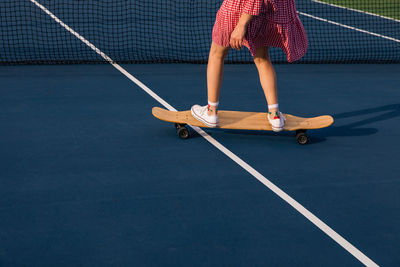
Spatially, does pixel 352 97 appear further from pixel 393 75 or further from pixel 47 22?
pixel 47 22

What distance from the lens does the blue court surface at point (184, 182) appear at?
10.8 ft

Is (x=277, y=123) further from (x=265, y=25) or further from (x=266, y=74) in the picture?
(x=265, y=25)

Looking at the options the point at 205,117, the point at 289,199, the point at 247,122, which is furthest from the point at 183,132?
the point at 289,199

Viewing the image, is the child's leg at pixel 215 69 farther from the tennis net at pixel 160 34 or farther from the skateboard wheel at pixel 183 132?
the tennis net at pixel 160 34

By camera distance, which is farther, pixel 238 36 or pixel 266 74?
pixel 266 74

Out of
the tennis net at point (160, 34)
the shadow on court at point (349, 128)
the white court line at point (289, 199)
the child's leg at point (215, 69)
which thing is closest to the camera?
the white court line at point (289, 199)

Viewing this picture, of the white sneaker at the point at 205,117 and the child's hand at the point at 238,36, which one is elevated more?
the child's hand at the point at 238,36

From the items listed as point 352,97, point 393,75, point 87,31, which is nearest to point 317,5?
point 87,31

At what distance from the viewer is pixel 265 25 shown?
4.76 meters

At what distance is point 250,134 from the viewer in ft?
17.4

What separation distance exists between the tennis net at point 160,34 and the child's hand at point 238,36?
3.76m

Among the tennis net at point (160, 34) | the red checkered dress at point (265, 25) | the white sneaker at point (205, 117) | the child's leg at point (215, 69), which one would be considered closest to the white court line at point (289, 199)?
the white sneaker at point (205, 117)

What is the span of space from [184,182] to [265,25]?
55.8 inches

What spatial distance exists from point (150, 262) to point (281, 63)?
18.2ft
